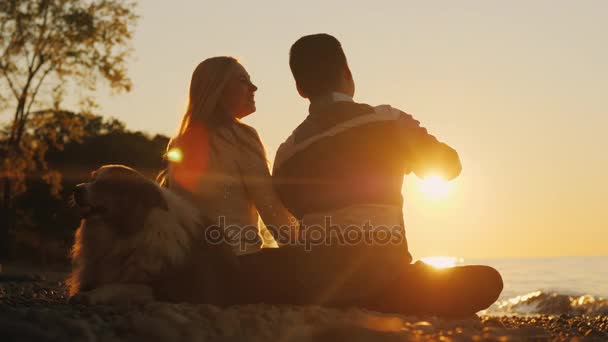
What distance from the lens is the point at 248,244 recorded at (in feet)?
22.1

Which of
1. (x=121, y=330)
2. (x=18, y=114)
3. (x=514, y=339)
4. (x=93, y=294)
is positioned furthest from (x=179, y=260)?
(x=18, y=114)

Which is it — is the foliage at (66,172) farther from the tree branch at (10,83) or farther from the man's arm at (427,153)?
the man's arm at (427,153)

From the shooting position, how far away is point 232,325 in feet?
15.1

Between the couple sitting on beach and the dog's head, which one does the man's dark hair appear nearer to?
the couple sitting on beach

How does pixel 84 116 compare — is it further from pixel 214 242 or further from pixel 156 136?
pixel 214 242

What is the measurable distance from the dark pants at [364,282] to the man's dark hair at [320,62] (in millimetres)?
1333

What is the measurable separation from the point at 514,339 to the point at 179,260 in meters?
2.53

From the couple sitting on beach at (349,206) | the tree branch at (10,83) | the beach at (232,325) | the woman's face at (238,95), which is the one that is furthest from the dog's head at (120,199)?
the tree branch at (10,83)

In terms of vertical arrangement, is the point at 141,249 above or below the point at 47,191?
below

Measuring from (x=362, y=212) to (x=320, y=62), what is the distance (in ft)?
4.17

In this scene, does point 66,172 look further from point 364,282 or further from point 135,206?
point 364,282

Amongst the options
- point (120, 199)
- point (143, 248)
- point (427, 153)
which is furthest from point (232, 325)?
point (427, 153)

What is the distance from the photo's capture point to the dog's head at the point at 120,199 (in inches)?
230

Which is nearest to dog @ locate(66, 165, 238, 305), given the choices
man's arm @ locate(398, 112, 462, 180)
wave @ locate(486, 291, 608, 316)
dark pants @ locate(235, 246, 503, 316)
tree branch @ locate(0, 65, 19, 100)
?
dark pants @ locate(235, 246, 503, 316)
